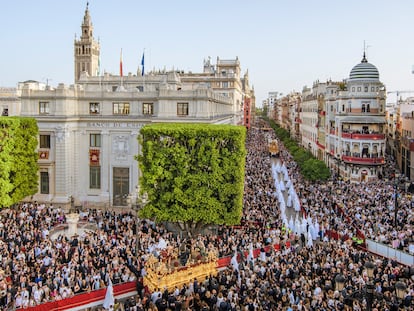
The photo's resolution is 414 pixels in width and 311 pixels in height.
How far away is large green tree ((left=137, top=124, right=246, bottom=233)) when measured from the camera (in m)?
30.1

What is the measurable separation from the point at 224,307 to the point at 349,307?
493 centimetres

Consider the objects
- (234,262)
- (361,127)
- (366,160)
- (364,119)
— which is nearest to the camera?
(234,262)

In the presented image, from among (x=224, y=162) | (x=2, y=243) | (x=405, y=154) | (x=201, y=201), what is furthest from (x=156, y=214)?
(x=405, y=154)

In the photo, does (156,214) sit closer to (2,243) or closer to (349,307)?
(2,243)

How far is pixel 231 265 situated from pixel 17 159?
2146 cm

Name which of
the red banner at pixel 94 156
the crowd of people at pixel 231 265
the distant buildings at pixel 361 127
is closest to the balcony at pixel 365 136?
the distant buildings at pixel 361 127

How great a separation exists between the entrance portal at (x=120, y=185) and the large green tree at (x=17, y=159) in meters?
7.10

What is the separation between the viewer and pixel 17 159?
36500mm

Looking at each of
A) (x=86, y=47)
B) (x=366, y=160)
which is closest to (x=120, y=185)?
(x=366, y=160)

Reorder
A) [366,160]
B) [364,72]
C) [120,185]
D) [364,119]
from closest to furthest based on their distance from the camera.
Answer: [120,185]
[366,160]
[364,119]
[364,72]

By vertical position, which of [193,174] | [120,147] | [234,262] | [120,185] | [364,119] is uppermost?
[364,119]

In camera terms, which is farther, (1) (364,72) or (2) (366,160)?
(1) (364,72)

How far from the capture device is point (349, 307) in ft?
55.6

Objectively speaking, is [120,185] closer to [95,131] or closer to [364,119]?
[95,131]
